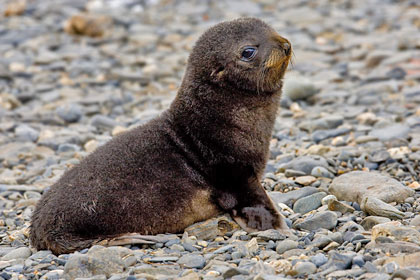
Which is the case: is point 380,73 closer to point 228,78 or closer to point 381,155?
point 381,155

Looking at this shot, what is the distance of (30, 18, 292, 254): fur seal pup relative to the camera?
5.52 meters

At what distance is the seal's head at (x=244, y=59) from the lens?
6070 millimetres

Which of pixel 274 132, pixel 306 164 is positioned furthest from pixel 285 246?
pixel 274 132

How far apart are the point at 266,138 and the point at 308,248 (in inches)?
57.0

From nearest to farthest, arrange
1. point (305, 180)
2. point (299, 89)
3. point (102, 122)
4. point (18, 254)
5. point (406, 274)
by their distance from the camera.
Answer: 1. point (406, 274)
2. point (18, 254)
3. point (305, 180)
4. point (102, 122)
5. point (299, 89)

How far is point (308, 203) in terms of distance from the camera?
6.21 metres

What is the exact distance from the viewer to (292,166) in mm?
7195

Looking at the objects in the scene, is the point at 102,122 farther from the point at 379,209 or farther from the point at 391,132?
the point at 379,209

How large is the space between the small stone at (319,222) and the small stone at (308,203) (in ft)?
1.49

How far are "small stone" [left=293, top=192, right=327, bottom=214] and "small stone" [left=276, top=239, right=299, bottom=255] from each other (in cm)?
101

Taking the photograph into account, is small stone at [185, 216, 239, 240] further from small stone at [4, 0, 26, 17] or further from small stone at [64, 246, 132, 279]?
small stone at [4, 0, 26, 17]

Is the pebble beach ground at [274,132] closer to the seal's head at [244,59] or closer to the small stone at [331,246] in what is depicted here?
the small stone at [331,246]

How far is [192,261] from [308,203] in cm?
165

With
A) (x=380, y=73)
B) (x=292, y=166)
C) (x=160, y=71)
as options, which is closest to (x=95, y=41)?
(x=160, y=71)
